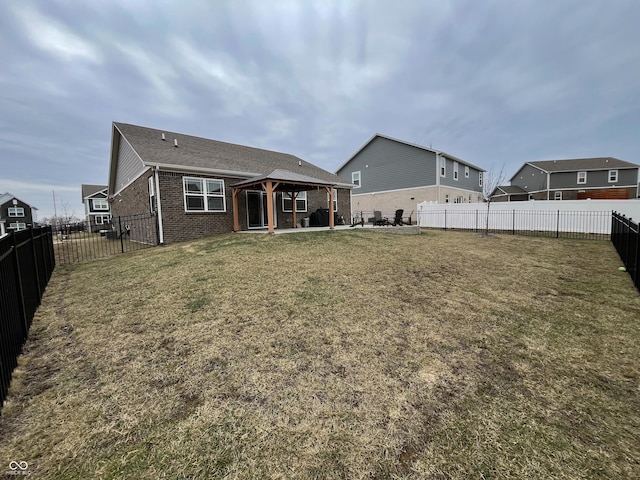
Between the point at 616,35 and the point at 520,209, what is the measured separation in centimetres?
953

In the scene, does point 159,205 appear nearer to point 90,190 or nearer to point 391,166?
point 391,166

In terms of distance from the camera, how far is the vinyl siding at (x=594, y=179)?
32.5 meters

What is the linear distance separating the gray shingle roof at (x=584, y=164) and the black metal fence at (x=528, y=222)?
83.7ft

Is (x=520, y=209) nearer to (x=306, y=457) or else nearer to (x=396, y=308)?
(x=396, y=308)

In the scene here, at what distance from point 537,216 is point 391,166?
41.3ft

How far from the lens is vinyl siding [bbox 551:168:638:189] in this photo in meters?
32.5

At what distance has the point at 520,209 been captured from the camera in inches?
647

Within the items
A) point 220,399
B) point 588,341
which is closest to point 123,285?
point 220,399

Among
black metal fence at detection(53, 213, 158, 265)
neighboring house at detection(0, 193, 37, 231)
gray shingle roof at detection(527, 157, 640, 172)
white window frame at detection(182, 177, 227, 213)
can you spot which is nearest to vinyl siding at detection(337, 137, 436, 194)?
white window frame at detection(182, 177, 227, 213)

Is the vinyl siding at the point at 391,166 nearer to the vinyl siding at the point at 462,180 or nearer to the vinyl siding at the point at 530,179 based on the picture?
the vinyl siding at the point at 462,180

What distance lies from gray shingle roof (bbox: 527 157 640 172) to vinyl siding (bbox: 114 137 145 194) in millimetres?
43741

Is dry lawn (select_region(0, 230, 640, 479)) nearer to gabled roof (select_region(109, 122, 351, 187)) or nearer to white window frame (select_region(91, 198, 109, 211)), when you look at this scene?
gabled roof (select_region(109, 122, 351, 187))

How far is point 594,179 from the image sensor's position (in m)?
33.1

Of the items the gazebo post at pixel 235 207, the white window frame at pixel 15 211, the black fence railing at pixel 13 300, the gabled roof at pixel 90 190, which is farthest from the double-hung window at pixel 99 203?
the black fence railing at pixel 13 300
